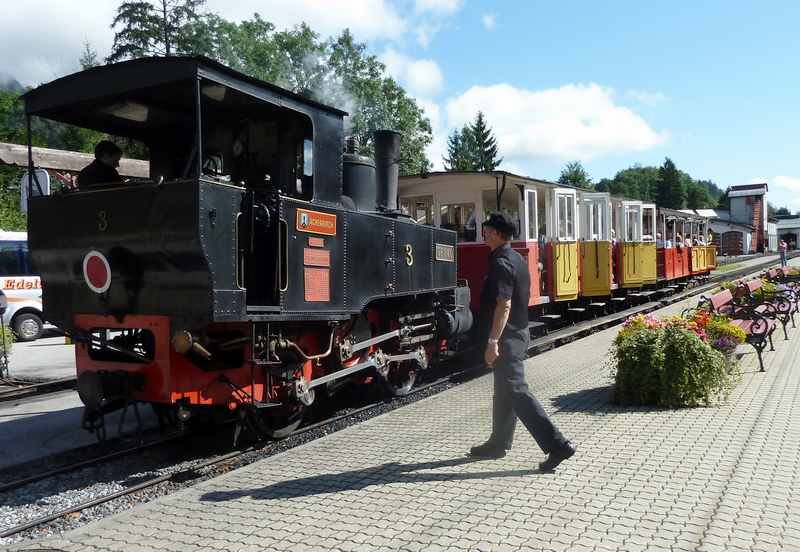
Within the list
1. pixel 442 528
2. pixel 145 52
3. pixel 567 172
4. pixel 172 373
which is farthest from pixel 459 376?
pixel 567 172

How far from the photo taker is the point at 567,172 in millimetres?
87938

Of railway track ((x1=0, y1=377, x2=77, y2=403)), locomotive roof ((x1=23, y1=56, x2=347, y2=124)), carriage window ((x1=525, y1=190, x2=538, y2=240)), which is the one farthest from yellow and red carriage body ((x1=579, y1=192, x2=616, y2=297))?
railway track ((x1=0, y1=377, x2=77, y2=403))

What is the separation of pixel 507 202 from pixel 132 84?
7.72m

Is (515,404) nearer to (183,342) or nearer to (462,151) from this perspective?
(183,342)

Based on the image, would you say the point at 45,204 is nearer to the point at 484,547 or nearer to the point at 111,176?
the point at 111,176

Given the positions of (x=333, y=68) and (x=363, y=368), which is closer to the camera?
(x=363, y=368)

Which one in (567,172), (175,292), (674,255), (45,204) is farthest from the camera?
(567,172)

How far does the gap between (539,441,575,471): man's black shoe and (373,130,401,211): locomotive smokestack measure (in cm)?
397

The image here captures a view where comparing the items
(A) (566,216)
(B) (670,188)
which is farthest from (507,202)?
(B) (670,188)

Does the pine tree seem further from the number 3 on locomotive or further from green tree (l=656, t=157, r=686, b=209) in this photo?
the number 3 on locomotive

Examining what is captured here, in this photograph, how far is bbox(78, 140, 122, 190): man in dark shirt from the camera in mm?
5598

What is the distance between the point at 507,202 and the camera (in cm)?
1154

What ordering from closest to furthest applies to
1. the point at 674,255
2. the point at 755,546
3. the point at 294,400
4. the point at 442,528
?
the point at 755,546 → the point at 442,528 → the point at 294,400 → the point at 674,255

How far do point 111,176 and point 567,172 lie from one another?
86996mm
